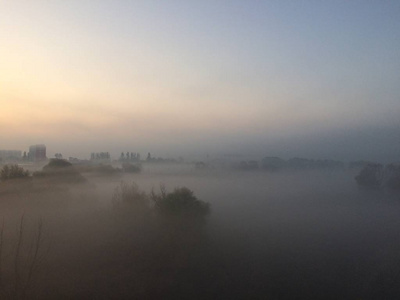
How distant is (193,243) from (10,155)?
15.3 meters

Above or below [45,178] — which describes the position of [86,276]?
below

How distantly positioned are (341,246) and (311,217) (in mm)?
7552

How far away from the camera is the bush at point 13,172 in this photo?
1146 inches

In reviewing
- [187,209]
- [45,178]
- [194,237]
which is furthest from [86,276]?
[45,178]

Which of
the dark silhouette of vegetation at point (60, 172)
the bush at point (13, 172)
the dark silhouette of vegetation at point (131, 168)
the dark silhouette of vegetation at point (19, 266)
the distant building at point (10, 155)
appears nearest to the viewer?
the dark silhouette of vegetation at point (19, 266)

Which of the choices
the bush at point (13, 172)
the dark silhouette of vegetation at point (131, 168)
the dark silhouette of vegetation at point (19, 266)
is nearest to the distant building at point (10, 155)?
the bush at point (13, 172)

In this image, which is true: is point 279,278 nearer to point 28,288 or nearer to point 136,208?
point 28,288

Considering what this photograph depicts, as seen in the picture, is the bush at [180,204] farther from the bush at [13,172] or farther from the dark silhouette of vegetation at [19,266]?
the bush at [13,172]

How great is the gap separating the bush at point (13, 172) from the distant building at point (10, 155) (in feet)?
2.27

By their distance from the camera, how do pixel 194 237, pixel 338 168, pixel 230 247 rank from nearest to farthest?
pixel 230 247 < pixel 194 237 < pixel 338 168

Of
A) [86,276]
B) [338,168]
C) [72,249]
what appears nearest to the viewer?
[86,276]

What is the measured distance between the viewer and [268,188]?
36500 millimetres

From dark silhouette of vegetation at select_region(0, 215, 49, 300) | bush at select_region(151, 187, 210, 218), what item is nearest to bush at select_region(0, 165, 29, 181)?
bush at select_region(151, 187, 210, 218)

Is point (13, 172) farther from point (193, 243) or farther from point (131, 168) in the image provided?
point (193, 243)
